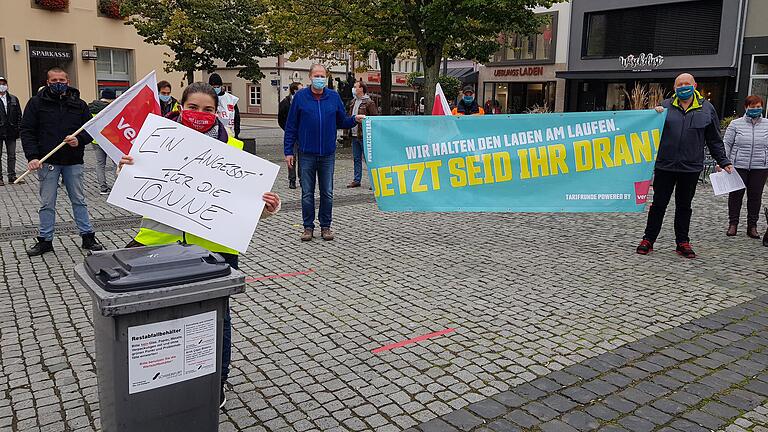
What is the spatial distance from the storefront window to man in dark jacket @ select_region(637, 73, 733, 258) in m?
28.2

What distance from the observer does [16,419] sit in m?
3.55

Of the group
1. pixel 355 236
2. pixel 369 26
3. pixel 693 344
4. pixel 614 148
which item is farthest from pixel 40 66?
pixel 693 344

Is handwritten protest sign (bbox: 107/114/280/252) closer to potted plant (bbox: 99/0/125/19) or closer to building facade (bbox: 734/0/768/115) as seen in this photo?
building facade (bbox: 734/0/768/115)

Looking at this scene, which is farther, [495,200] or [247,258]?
[495,200]

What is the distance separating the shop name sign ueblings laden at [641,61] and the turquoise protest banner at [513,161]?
80.5 ft

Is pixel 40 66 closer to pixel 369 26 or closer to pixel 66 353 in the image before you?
pixel 369 26

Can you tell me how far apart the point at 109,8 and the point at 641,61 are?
25.0 metres

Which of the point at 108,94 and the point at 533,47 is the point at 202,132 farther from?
the point at 533,47

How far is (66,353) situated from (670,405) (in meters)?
3.91

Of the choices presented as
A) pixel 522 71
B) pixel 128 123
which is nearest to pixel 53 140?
pixel 128 123

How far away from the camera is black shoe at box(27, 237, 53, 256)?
7.02 meters

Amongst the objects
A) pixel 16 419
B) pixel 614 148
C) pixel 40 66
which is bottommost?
pixel 16 419

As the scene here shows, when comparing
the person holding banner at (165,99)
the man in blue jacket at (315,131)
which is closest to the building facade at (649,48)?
the person holding banner at (165,99)

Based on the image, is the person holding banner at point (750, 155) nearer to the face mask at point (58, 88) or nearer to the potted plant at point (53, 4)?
the face mask at point (58, 88)
